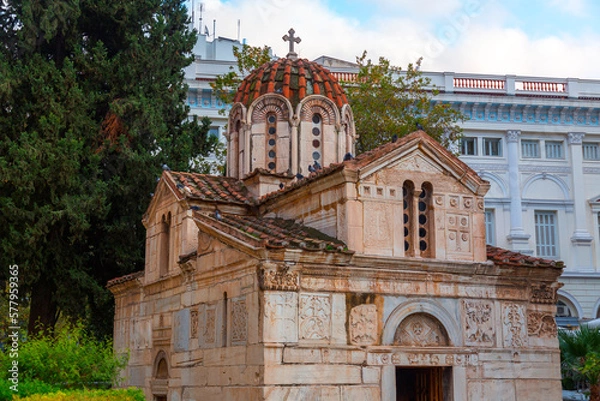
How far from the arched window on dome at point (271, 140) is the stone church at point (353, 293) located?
92 centimetres

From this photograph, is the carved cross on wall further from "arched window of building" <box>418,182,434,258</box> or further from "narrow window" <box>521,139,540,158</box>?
"narrow window" <box>521,139,540,158</box>

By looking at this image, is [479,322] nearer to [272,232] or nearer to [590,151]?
[272,232]

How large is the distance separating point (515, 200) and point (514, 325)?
2412cm

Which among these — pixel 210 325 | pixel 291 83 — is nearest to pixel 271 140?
pixel 291 83

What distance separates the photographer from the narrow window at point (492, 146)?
1484 inches

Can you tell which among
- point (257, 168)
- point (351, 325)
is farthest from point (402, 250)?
point (257, 168)

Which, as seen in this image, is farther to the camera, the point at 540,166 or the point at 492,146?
the point at 540,166

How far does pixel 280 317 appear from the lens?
39.2 ft

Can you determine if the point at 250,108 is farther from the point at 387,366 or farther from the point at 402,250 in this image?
the point at 387,366

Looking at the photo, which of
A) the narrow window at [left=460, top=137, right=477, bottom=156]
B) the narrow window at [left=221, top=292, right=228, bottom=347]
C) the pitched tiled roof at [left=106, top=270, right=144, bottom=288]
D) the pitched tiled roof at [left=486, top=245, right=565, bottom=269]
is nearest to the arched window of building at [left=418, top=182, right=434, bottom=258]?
the pitched tiled roof at [left=486, top=245, right=565, bottom=269]

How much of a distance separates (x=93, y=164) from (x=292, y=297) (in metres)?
11.2

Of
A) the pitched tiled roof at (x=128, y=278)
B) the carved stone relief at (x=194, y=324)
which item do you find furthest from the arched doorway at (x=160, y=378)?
the pitched tiled roof at (x=128, y=278)

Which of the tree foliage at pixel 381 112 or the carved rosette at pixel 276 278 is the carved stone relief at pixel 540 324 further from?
the tree foliage at pixel 381 112

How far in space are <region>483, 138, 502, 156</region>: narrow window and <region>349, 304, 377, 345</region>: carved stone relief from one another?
26393 mm
